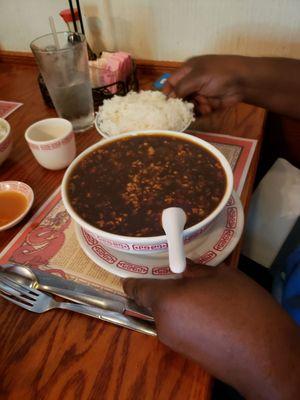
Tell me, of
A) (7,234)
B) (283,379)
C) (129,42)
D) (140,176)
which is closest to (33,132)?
(7,234)

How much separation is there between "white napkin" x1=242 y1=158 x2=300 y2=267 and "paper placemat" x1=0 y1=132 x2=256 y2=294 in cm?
35

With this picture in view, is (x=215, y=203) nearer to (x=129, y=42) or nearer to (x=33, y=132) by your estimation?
(x=33, y=132)

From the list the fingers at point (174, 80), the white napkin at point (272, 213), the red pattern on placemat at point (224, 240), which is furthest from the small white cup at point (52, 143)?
the white napkin at point (272, 213)

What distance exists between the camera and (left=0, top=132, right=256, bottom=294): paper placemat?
800mm

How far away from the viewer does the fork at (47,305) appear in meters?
0.68

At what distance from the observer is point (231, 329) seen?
565mm

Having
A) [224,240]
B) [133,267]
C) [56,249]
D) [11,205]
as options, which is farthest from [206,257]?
[11,205]

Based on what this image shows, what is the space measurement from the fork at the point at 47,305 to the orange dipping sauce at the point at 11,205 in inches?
9.9

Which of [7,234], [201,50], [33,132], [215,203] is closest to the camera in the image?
[215,203]

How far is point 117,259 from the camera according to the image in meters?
0.78

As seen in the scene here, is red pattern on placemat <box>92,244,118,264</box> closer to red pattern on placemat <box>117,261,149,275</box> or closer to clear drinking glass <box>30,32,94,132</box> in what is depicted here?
red pattern on placemat <box>117,261,149,275</box>

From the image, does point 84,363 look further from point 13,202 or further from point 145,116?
point 145,116

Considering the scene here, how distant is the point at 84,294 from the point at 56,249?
0.67ft

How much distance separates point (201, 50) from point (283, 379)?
4.83 ft
